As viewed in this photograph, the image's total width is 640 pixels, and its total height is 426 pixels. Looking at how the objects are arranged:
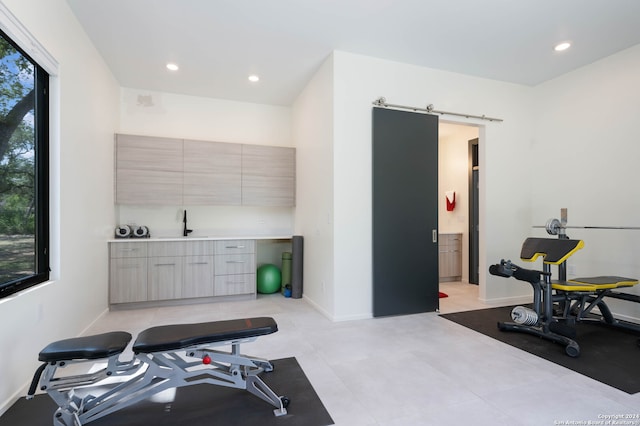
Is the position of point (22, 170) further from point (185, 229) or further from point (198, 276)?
point (185, 229)

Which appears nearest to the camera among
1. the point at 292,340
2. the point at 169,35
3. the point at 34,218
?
the point at 34,218

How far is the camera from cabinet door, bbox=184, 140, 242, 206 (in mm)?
4676

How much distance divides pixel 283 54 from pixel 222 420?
3.65m

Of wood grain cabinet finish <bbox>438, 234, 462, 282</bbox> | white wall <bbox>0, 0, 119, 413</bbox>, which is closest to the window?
white wall <bbox>0, 0, 119, 413</bbox>

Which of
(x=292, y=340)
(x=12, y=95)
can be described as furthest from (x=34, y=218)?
(x=292, y=340)

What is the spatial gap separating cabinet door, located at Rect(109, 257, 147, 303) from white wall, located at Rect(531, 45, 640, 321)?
562cm

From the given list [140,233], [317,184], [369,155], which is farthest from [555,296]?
[140,233]

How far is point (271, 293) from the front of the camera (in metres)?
5.16

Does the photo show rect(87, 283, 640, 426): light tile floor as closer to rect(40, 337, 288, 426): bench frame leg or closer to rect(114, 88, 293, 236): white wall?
rect(40, 337, 288, 426): bench frame leg

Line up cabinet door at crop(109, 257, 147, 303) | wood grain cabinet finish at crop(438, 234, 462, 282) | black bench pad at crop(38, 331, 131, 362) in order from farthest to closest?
wood grain cabinet finish at crop(438, 234, 462, 282), cabinet door at crop(109, 257, 147, 303), black bench pad at crop(38, 331, 131, 362)

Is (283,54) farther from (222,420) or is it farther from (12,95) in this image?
(222,420)

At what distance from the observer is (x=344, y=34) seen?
335 centimetres

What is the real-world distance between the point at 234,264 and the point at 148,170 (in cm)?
181

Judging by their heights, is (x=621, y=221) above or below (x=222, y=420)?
above
